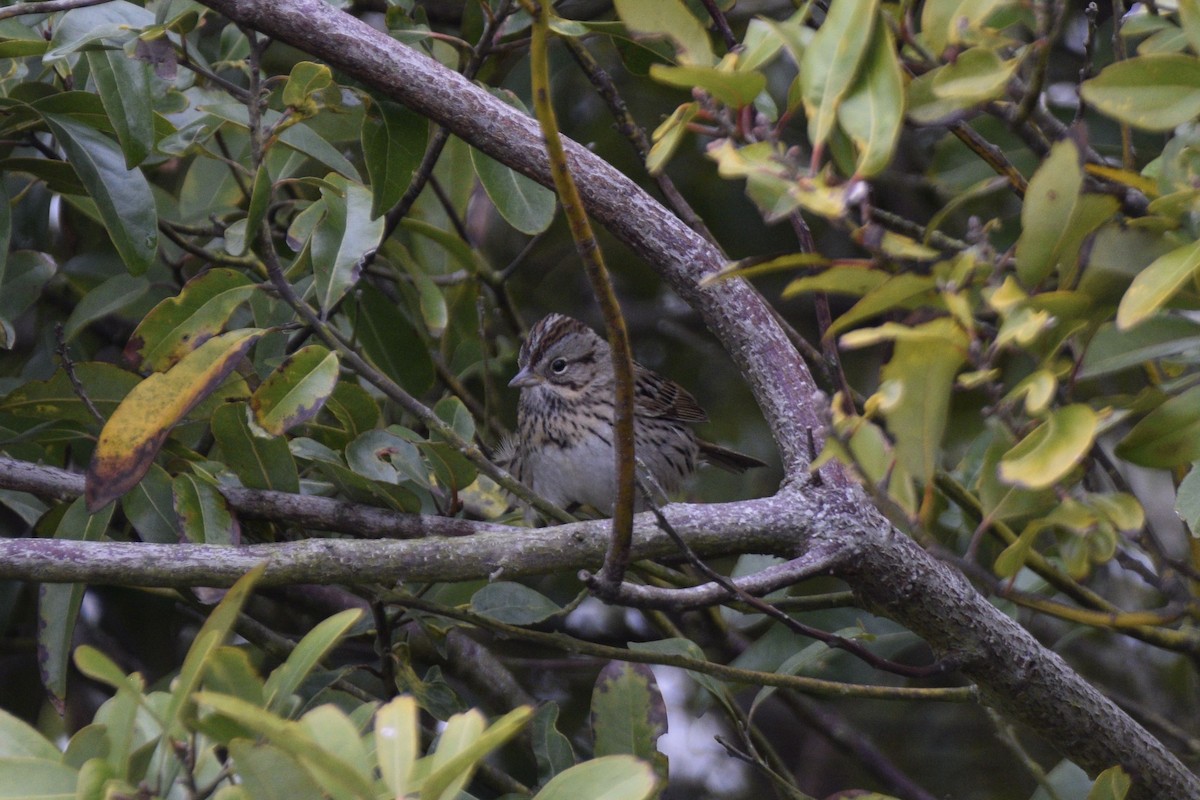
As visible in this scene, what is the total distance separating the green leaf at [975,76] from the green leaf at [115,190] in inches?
64.0

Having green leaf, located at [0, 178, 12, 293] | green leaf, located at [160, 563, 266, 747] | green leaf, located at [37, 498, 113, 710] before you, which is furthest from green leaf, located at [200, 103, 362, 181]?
green leaf, located at [160, 563, 266, 747]

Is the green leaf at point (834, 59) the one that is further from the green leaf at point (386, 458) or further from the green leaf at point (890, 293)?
the green leaf at point (386, 458)

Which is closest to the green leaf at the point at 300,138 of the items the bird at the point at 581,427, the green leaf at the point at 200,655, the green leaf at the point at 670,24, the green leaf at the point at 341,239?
the green leaf at the point at 341,239

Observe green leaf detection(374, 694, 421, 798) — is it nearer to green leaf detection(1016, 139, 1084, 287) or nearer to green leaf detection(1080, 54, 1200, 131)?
green leaf detection(1016, 139, 1084, 287)

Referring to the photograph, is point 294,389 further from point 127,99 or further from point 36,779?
point 36,779

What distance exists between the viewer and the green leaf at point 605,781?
1.41m

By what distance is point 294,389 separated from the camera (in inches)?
84.8

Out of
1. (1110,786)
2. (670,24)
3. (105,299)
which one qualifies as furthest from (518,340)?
(670,24)

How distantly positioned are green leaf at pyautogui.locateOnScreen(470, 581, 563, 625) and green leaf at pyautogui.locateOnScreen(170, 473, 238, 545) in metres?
0.50

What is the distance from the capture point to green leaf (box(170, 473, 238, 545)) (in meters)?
2.32

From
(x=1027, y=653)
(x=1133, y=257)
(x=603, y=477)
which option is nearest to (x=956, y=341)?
(x=1133, y=257)

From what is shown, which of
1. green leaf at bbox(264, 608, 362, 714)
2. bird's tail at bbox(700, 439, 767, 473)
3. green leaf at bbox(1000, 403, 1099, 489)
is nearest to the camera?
green leaf at bbox(1000, 403, 1099, 489)

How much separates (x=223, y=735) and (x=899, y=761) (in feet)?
12.3

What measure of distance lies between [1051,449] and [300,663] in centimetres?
88
